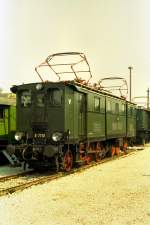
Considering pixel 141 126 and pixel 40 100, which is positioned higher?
pixel 40 100

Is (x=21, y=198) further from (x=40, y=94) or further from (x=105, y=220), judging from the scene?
(x=40, y=94)

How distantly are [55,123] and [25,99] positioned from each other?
180cm

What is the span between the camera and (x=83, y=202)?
9961 millimetres

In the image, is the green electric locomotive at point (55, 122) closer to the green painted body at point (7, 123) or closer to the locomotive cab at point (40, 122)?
the locomotive cab at point (40, 122)

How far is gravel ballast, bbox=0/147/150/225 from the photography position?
8320 millimetres

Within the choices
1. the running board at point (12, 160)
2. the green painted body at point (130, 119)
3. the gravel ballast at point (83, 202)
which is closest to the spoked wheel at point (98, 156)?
the running board at point (12, 160)

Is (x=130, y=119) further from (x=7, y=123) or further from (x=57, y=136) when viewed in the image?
(x=57, y=136)

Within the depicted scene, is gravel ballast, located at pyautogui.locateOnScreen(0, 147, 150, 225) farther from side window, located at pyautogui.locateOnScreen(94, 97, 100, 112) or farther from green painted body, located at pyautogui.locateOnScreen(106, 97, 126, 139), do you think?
green painted body, located at pyautogui.locateOnScreen(106, 97, 126, 139)

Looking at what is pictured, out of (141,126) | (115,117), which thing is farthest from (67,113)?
(141,126)

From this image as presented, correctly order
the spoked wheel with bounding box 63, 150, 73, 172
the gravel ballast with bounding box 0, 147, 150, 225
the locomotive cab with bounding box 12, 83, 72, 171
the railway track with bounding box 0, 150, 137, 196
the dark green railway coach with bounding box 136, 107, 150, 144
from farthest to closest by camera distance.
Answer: the dark green railway coach with bounding box 136, 107, 150, 144, the spoked wheel with bounding box 63, 150, 73, 172, the locomotive cab with bounding box 12, 83, 72, 171, the railway track with bounding box 0, 150, 137, 196, the gravel ballast with bounding box 0, 147, 150, 225

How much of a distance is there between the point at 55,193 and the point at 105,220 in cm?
315

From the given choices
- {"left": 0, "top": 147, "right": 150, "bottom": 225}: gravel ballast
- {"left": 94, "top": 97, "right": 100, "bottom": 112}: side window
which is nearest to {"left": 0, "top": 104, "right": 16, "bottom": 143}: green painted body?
{"left": 94, "top": 97, "right": 100, "bottom": 112}: side window

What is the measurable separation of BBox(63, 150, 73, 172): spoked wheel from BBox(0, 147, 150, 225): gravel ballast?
2.64 feet

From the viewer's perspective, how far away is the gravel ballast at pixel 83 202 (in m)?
8.32
